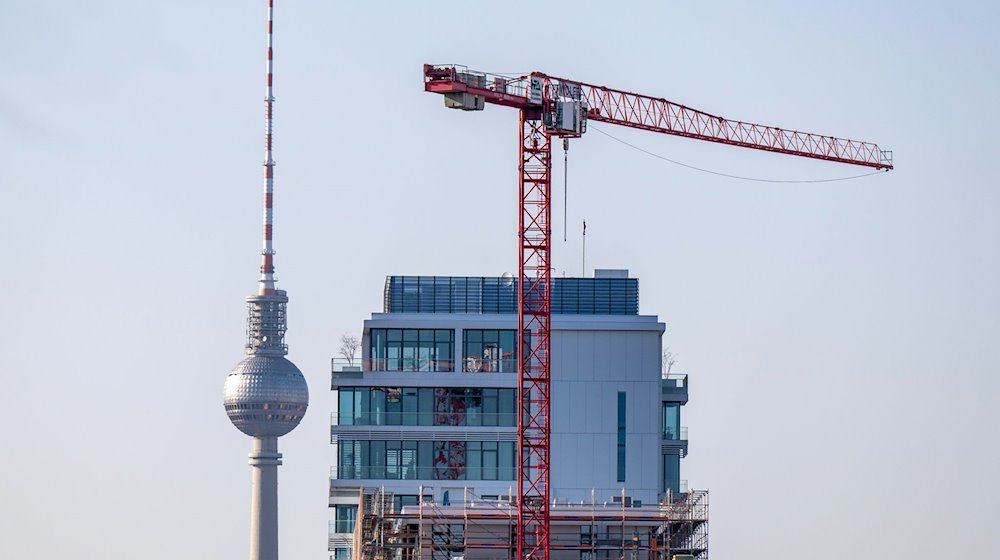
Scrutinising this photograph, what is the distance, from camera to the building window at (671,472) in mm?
190625

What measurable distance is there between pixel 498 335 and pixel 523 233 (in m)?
22.7

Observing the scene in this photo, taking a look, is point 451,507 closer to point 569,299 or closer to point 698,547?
point 698,547

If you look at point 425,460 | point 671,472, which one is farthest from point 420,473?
point 671,472

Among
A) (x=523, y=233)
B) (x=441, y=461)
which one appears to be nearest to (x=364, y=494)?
(x=441, y=461)

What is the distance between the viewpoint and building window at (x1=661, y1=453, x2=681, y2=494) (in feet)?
625

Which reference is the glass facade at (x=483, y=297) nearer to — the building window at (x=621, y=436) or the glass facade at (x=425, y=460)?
the building window at (x=621, y=436)

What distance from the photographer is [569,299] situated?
631 ft

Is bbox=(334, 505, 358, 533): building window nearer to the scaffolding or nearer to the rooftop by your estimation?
the rooftop

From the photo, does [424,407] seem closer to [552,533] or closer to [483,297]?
[483,297]

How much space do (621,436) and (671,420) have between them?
28.6 ft

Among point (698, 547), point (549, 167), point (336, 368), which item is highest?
point (549, 167)

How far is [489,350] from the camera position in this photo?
18988 centimetres

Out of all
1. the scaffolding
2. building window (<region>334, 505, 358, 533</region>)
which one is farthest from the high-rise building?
the scaffolding

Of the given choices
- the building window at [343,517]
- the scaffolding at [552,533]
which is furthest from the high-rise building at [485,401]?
the scaffolding at [552,533]
